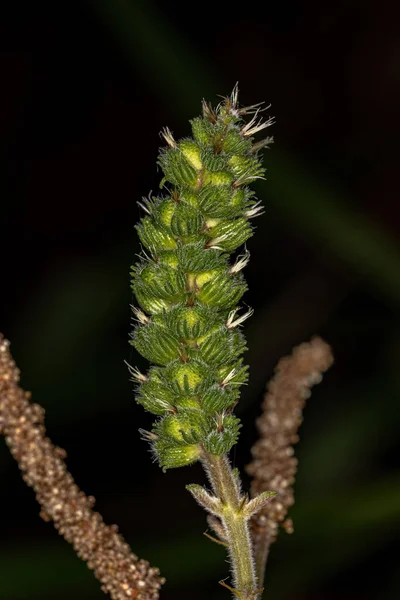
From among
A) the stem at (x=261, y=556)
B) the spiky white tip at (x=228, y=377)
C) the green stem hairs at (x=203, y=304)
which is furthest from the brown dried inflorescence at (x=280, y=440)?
the spiky white tip at (x=228, y=377)

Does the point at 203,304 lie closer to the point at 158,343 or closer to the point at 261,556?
the point at 158,343

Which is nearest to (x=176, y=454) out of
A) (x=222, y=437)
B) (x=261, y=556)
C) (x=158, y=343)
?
(x=222, y=437)

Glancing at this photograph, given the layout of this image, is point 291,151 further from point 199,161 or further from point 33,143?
point 199,161

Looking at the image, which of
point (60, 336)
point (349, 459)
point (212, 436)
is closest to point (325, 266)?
point (349, 459)

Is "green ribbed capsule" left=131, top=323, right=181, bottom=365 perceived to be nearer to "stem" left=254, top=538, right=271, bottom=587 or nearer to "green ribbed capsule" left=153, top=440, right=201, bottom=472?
"green ribbed capsule" left=153, top=440, right=201, bottom=472

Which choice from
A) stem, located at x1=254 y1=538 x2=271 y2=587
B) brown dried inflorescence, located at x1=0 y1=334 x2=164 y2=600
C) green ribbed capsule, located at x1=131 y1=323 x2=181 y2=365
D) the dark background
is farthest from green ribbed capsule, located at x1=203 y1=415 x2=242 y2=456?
the dark background

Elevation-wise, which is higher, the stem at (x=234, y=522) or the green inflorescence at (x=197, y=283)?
the green inflorescence at (x=197, y=283)

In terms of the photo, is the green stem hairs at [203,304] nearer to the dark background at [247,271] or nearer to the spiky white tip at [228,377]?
the spiky white tip at [228,377]

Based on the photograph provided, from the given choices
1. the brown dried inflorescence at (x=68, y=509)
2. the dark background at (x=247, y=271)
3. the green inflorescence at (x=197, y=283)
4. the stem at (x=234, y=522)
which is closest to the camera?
the green inflorescence at (x=197, y=283)
